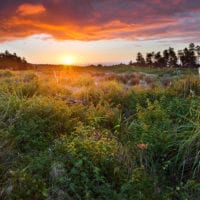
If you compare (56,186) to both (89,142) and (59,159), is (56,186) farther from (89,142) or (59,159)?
(89,142)

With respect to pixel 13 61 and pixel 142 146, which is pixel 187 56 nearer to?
pixel 13 61

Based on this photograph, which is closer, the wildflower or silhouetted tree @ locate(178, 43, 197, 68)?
the wildflower

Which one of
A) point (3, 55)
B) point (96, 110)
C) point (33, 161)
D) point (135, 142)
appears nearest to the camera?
point (33, 161)

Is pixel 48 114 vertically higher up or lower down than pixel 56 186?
higher up

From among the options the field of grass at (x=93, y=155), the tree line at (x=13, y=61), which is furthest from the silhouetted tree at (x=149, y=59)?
the field of grass at (x=93, y=155)

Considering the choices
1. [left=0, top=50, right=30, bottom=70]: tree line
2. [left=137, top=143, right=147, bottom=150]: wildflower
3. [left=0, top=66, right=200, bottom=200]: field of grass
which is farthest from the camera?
[left=0, top=50, right=30, bottom=70]: tree line

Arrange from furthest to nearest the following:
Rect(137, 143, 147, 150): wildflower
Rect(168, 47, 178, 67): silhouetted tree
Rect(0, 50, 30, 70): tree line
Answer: Rect(168, 47, 178, 67): silhouetted tree
Rect(0, 50, 30, 70): tree line
Rect(137, 143, 147, 150): wildflower

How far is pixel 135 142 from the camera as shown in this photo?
4344mm

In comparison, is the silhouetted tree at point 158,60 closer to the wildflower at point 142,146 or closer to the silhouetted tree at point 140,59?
the silhouetted tree at point 140,59

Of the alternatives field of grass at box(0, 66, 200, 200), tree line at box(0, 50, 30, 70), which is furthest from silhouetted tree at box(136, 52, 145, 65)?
field of grass at box(0, 66, 200, 200)

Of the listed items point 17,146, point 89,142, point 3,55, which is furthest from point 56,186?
point 3,55

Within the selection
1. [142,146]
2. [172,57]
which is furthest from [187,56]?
[142,146]

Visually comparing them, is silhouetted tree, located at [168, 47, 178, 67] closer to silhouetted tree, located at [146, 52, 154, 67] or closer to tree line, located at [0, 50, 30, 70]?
silhouetted tree, located at [146, 52, 154, 67]

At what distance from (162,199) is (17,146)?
1902mm
